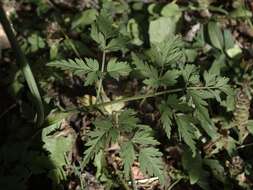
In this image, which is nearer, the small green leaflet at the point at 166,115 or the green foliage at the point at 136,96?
the small green leaflet at the point at 166,115

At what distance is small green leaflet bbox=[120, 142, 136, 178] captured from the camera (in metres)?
2.00

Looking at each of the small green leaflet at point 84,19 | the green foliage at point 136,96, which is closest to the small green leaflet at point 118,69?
the green foliage at point 136,96

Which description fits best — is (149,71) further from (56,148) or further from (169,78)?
(56,148)

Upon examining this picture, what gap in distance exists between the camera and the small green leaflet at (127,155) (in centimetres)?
200

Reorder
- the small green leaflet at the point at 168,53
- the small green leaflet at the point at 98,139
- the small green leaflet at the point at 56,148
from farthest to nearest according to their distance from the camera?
1. the small green leaflet at the point at 56,148
2. the small green leaflet at the point at 168,53
3. the small green leaflet at the point at 98,139

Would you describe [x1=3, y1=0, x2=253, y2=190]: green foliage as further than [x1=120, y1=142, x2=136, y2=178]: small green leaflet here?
Yes

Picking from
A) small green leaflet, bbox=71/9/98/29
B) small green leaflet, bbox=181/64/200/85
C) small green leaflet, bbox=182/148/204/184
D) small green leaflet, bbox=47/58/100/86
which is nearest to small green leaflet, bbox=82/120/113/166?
small green leaflet, bbox=47/58/100/86

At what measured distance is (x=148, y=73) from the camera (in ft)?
7.23

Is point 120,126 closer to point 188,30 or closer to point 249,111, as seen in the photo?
point 249,111

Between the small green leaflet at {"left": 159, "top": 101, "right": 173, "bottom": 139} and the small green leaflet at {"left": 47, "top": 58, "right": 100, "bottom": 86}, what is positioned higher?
the small green leaflet at {"left": 47, "top": 58, "right": 100, "bottom": 86}

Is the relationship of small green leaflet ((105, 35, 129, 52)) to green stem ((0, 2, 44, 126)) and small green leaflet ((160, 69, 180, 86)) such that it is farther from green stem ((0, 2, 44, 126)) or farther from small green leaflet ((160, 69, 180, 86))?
green stem ((0, 2, 44, 126))

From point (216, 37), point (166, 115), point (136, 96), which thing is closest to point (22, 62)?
point (136, 96)

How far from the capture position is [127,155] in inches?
79.5

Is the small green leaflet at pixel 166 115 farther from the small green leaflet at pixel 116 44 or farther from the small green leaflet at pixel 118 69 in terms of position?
the small green leaflet at pixel 116 44
